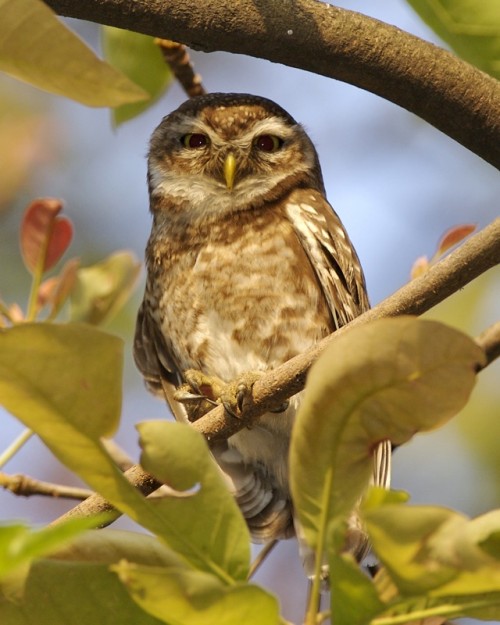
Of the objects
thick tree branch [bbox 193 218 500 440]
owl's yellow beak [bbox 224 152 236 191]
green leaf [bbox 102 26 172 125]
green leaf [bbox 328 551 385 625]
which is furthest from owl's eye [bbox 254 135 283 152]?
green leaf [bbox 328 551 385 625]

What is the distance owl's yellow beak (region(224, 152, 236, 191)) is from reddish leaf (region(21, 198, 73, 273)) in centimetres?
171

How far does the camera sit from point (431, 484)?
4492mm

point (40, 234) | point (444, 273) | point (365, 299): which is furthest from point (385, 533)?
point (365, 299)

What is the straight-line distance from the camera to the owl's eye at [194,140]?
461 cm

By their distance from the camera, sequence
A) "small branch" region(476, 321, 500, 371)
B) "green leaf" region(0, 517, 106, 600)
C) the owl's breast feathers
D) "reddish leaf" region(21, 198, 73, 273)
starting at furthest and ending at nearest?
the owl's breast feathers < "reddish leaf" region(21, 198, 73, 273) < "small branch" region(476, 321, 500, 371) < "green leaf" region(0, 517, 106, 600)

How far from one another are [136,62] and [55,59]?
4.89ft

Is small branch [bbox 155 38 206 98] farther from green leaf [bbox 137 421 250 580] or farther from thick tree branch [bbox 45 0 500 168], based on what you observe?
green leaf [bbox 137 421 250 580]

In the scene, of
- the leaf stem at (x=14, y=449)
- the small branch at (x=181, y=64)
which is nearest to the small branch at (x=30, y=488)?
the leaf stem at (x=14, y=449)

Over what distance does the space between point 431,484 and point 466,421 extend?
1.55ft

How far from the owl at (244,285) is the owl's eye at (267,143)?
46 mm

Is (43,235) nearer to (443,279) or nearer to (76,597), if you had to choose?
(443,279)

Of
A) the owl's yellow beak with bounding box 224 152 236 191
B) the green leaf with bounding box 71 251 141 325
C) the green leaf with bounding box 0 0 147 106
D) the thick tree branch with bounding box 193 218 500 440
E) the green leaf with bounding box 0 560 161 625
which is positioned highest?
the owl's yellow beak with bounding box 224 152 236 191

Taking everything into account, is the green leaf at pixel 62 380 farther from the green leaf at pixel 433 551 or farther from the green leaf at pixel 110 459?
the green leaf at pixel 433 551

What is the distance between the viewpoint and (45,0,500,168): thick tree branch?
2219 mm
